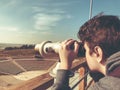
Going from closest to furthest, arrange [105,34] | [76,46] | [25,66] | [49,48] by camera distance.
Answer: [105,34] < [76,46] < [49,48] < [25,66]


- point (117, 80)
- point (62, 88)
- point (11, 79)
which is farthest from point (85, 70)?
point (11, 79)

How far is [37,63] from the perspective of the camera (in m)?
22.5

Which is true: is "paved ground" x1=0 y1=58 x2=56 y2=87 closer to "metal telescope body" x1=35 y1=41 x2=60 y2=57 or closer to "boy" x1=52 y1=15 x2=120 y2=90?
"metal telescope body" x1=35 y1=41 x2=60 y2=57

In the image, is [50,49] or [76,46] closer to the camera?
[76,46]

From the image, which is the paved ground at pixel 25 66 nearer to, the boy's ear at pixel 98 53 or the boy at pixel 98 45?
the boy at pixel 98 45

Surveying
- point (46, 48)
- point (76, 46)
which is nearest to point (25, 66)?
point (46, 48)

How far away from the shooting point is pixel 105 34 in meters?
1.51

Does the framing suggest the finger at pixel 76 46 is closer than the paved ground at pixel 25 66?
Yes

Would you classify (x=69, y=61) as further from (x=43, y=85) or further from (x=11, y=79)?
(x=11, y=79)

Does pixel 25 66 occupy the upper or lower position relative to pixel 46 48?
lower

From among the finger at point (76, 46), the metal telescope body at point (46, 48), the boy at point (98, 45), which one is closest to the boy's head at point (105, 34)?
the boy at point (98, 45)

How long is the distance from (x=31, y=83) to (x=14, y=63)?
69.7ft

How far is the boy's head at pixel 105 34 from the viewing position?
1.51 metres

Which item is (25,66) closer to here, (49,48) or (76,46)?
(49,48)
